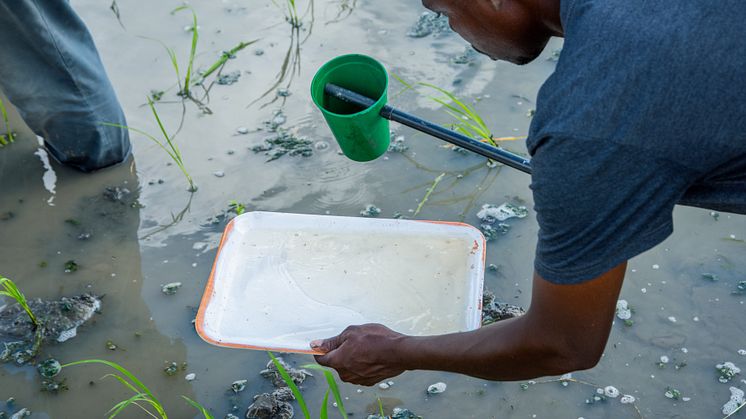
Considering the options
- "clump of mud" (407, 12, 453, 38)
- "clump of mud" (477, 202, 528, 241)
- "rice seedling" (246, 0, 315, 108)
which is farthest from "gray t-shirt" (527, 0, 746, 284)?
"clump of mud" (407, 12, 453, 38)

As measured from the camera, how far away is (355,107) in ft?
6.04

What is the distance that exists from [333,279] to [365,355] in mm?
513

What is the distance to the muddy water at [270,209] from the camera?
1905mm

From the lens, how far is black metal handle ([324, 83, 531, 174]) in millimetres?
1746

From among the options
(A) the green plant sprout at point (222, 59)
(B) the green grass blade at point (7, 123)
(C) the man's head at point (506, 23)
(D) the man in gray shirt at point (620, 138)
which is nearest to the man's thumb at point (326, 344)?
(D) the man in gray shirt at point (620, 138)

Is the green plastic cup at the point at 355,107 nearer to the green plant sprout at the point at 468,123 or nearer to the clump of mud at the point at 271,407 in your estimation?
the green plant sprout at the point at 468,123

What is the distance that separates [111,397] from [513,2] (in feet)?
4.73

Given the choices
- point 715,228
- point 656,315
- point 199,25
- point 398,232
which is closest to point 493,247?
Result: point 398,232

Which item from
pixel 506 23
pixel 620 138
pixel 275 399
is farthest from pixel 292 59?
pixel 620 138

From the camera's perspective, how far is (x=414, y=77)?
290cm

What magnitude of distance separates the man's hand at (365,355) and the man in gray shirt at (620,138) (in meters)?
0.41

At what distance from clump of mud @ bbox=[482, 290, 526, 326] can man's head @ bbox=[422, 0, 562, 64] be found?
0.88 meters

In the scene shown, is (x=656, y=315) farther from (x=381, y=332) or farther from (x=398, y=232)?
(x=381, y=332)

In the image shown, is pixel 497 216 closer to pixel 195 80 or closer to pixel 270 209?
pixel 270 209
